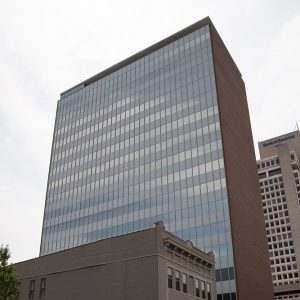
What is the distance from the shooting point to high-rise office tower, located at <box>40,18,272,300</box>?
236 ft

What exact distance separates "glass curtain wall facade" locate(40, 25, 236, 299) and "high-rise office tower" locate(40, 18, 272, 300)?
0.22 meters

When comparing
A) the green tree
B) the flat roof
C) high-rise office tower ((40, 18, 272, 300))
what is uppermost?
the flat roof

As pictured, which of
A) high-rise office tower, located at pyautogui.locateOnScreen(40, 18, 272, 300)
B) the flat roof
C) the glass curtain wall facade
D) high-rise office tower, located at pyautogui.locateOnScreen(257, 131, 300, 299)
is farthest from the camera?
high-rise office tower, located at pyautogui.locateOnScreen(257, 131, 300, 299)

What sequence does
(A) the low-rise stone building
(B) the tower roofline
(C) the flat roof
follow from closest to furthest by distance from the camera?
(A) the low-rise stone building, (B) the tower roofline, (C) the flat roof

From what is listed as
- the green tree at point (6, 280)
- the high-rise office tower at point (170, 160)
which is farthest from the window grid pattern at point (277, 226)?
the green tree at point (6, 280)

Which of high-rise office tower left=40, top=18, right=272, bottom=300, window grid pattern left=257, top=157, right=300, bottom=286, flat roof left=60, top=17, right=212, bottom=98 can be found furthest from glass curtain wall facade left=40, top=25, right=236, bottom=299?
window grid pattern left=257, top=157, right=300, bottom=286

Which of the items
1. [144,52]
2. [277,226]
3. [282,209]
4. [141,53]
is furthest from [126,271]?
[282,209]

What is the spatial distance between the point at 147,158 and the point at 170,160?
20.2 ft

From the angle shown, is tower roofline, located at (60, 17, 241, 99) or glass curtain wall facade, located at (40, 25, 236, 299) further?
tower roofline, located at (60, 17, 241, 99)

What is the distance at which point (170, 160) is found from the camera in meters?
80.8

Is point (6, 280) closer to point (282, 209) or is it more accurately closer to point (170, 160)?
point (170, 160)

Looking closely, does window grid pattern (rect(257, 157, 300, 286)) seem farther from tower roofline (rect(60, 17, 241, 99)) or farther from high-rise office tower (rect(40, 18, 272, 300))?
tower roofline (rect(60, 17, 241, 99))

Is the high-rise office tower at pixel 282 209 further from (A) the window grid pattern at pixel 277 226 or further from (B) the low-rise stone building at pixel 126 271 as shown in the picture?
(B) the low-rise stone building at pixel 126 271

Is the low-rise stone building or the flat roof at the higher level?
the flat roof
